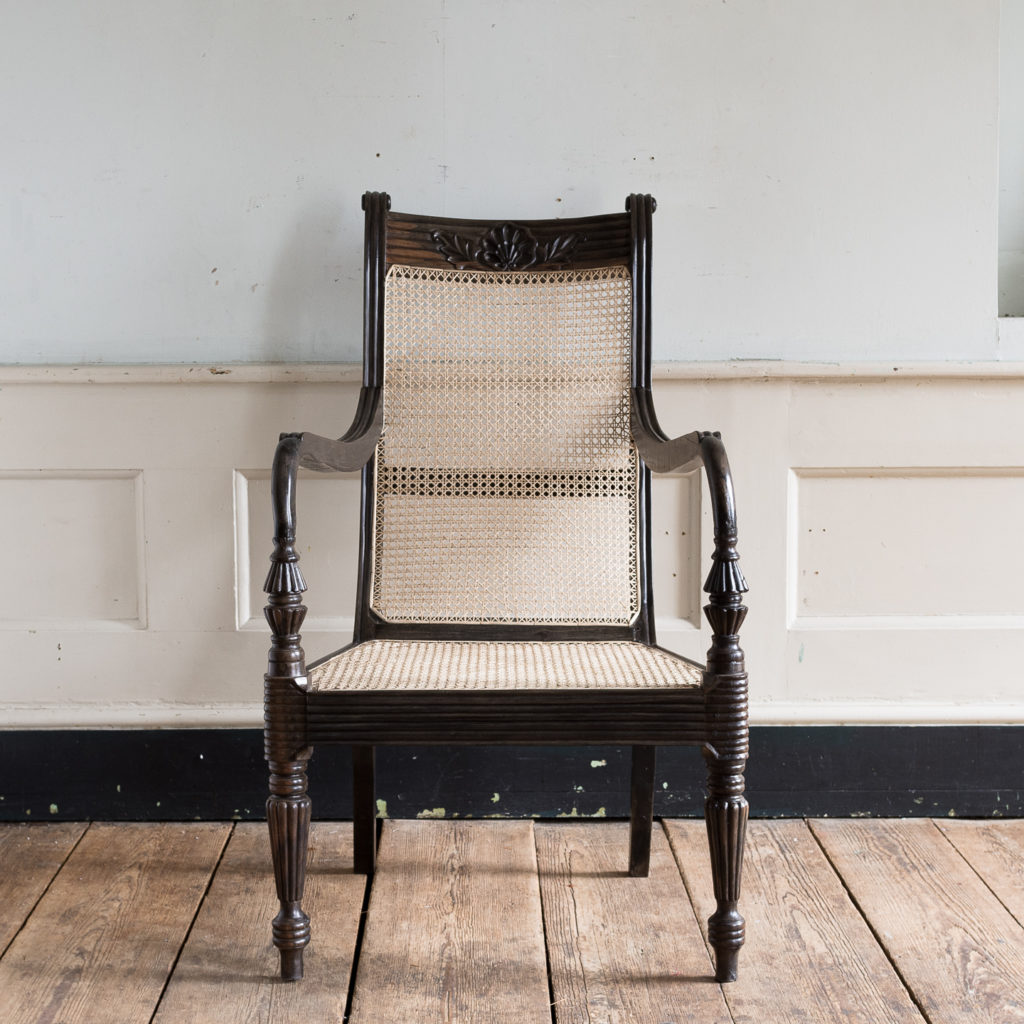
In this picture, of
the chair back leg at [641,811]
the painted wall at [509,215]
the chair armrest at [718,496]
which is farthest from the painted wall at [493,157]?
the chair back leg at [641,811]

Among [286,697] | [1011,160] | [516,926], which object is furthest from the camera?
[1011,160]

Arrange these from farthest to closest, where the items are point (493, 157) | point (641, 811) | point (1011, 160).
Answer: point (1011, 160)
point (493, 157)
point (641, 811)

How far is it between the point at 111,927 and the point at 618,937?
70 centimetres

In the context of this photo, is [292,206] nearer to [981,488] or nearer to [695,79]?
[695,79]

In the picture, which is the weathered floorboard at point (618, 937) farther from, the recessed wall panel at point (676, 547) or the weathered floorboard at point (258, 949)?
the recessed wall panel at point (676, 547)

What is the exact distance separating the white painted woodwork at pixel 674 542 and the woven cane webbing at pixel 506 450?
0.64 feet

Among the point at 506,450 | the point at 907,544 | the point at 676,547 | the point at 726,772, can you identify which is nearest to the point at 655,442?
the point at 506,450

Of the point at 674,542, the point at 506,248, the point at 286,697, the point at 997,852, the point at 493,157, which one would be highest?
the point at 493,157

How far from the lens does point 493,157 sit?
63.7 inches

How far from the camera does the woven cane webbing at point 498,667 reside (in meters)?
1.10

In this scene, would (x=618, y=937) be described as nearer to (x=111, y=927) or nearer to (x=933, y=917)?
(x=933, y=917)

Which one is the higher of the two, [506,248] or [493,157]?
[493,157]

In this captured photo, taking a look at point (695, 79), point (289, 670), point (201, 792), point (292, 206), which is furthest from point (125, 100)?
point (201, 792)

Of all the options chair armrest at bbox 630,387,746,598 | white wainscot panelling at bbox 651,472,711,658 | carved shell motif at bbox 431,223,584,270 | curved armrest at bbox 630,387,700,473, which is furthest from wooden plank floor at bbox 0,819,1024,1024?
carved shell motif at bbox 431,223,584,270
